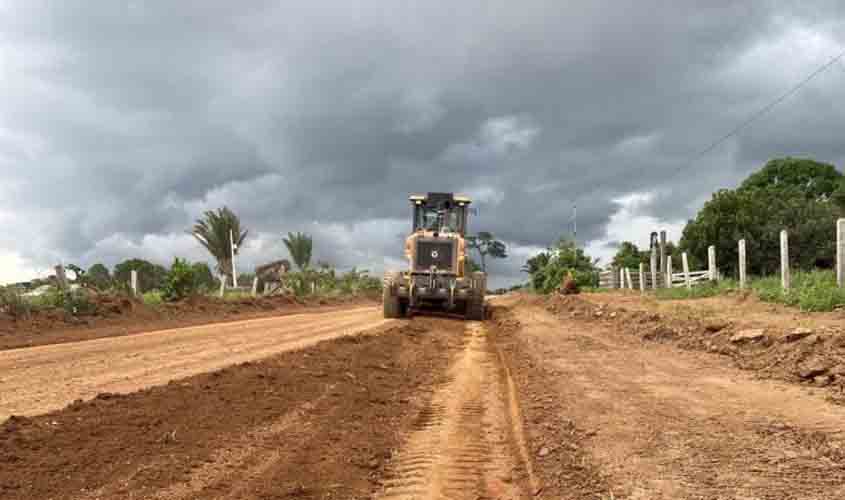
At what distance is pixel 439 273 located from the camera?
20.3 metres

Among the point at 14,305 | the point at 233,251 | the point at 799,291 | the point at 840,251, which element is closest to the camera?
the point at 840,251

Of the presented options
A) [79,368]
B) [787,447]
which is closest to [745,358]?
[787,447]

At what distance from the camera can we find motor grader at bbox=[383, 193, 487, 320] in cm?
1994

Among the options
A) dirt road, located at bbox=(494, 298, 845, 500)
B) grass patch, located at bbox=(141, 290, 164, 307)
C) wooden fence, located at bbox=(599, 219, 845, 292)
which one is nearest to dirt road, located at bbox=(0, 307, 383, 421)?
dirt road, located at bbox=(494, 298, 845, 500)

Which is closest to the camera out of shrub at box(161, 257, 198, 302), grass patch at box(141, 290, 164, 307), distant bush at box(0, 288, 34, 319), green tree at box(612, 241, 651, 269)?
distant bush at box(0, 288, 34, 319)

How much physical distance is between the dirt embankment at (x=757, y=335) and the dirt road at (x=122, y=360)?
6.58 m

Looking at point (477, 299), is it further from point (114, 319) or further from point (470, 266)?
point (114, 319)

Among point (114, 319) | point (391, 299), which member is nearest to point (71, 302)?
point (114, 319)

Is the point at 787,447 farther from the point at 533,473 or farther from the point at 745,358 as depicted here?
the point at 745,358

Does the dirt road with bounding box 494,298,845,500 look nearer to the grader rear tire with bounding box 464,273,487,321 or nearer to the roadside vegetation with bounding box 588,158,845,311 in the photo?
the grader rear tire with bounding box 464,273,487,321

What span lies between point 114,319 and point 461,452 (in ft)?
51.8

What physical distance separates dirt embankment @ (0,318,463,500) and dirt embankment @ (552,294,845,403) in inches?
167

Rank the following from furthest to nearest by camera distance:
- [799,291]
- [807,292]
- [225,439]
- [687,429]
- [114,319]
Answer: [114,319] → [799,291] → [807,292] → [687,429] → [225,439]

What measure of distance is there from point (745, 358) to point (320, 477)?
7.05 metres
